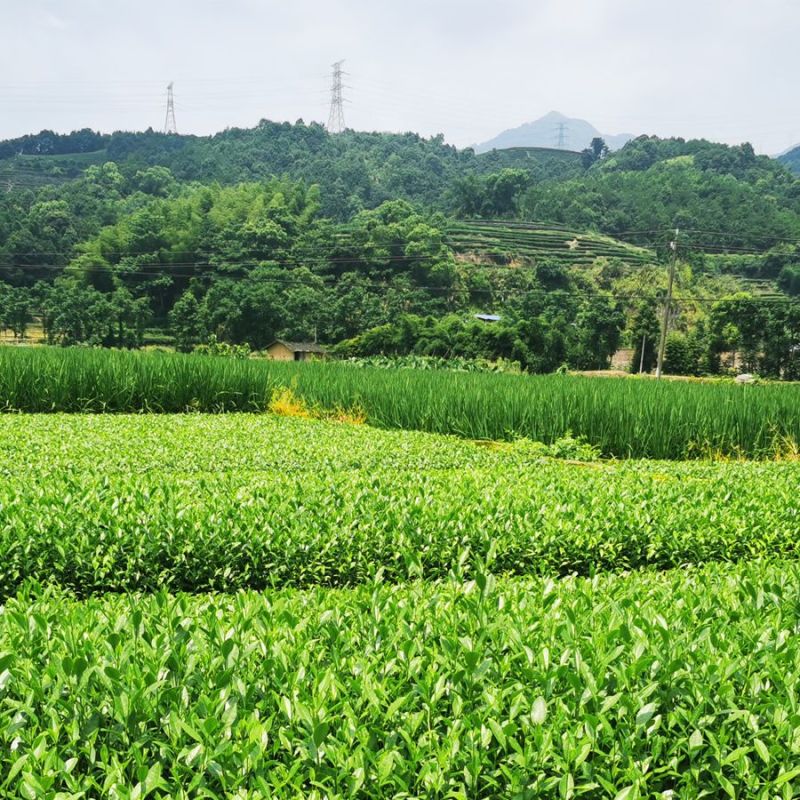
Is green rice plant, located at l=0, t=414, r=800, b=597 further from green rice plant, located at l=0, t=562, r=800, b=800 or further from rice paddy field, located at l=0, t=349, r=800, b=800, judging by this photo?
green rice plant, located at l=0, t=562, r=800, b=800

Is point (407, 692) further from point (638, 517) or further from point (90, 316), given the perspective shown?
point (90, 316)

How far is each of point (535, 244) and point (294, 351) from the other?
40554mm

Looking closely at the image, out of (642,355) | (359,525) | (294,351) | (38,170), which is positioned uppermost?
(38,170)

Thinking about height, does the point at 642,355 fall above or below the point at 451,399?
below

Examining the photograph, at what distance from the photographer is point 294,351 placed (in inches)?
2243

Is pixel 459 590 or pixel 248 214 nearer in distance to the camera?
pixel 459 590

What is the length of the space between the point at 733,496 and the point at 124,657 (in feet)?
15.4

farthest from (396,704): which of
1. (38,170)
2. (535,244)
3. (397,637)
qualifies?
(38,170)

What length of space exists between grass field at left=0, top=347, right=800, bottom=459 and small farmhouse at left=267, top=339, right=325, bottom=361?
4023 centimetres

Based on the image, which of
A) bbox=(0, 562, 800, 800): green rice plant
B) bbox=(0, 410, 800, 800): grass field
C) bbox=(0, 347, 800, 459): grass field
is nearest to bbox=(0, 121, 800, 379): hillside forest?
bbox=(0, 347, 800, 459): grass field

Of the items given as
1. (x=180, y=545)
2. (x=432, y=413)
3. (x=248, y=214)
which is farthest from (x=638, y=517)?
(x=248, y=214)

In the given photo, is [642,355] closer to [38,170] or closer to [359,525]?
[359,525]

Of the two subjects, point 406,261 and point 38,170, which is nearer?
point 406,261

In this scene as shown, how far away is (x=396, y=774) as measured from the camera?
2.02 m
